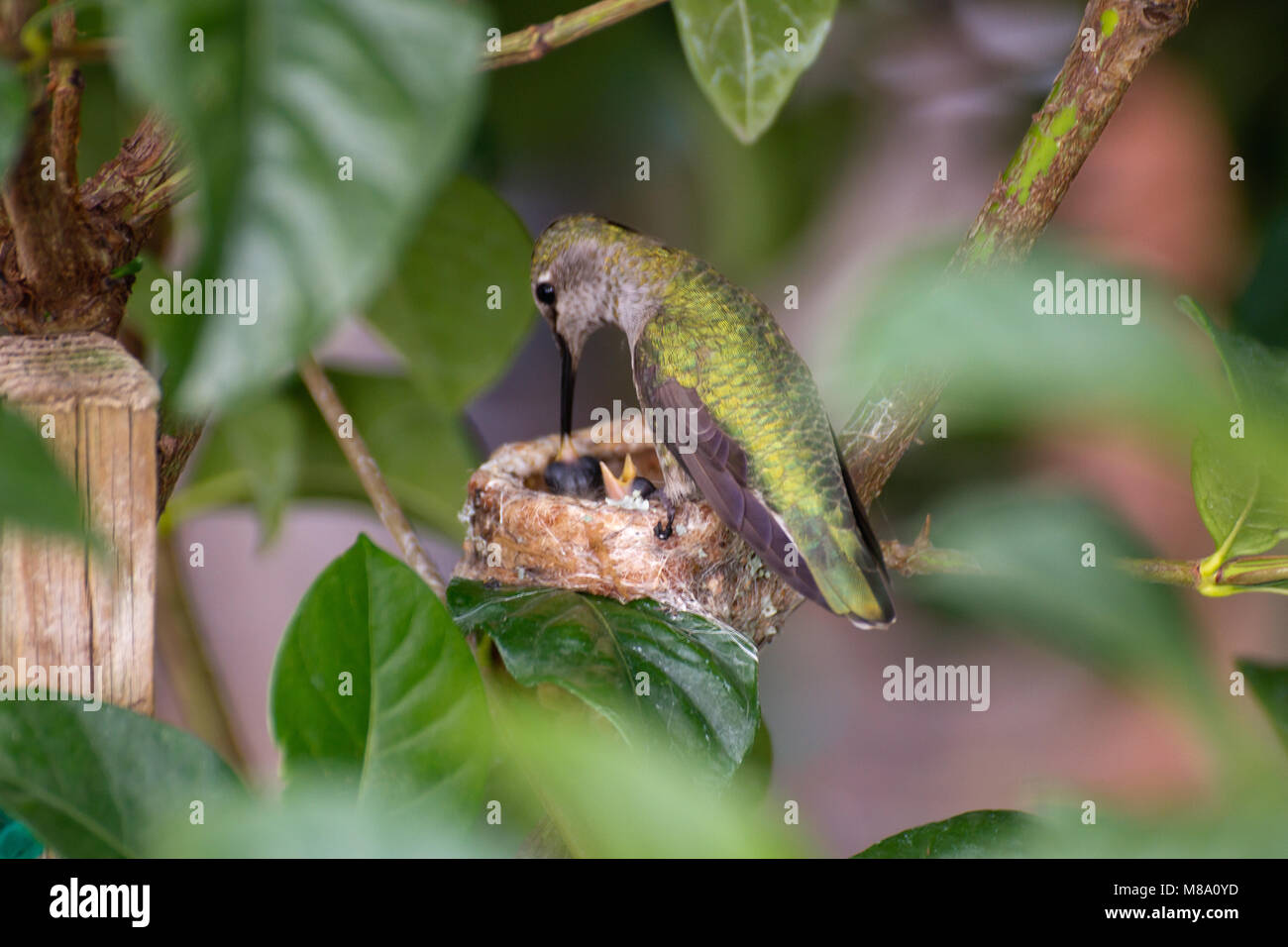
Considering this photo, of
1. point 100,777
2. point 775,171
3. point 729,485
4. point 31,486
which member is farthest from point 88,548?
point 775,171

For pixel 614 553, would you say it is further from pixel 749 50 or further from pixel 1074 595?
pixel 1074 595

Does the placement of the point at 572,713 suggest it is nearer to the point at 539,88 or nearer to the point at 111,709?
the point at 111,709

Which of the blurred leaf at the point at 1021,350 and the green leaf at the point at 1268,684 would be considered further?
the green leaf at the point at 1268,684

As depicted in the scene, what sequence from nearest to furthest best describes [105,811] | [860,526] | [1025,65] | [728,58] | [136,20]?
1. [136,20]
2. [105,811]
3. [728,58]
4. [860,526]
5. [1025,65]

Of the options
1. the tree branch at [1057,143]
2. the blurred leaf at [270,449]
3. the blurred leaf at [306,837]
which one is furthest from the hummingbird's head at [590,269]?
the blurred leaf at [306,837]

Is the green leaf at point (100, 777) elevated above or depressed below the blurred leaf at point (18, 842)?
above

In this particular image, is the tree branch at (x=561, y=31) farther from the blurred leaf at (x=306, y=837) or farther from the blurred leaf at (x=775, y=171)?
the blurred leaf at (x=775, y=171)
